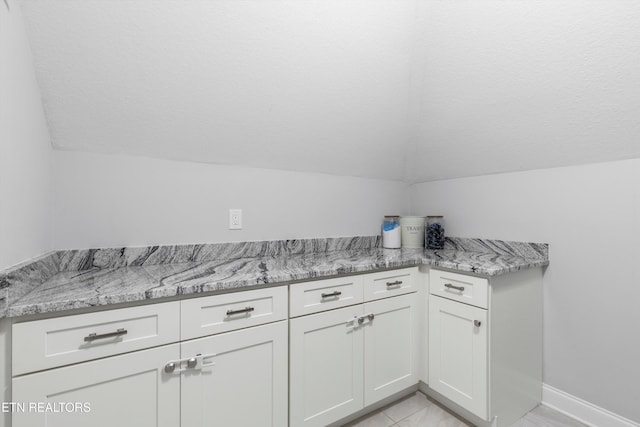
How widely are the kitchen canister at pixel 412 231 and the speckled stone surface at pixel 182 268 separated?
22 cm

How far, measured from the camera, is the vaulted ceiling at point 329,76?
3.72ft

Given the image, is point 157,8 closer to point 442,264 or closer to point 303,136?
point 303,136

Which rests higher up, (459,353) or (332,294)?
(332,294)

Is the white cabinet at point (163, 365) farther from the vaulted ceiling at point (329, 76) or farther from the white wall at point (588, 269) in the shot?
the white wall at point (588, 269)

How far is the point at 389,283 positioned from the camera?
5.20ft

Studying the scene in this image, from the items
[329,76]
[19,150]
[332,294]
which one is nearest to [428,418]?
[332,294]

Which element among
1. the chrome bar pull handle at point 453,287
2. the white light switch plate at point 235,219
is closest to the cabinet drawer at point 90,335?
the white light switch plate at point 235,219

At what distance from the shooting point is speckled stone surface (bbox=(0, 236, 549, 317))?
90cm

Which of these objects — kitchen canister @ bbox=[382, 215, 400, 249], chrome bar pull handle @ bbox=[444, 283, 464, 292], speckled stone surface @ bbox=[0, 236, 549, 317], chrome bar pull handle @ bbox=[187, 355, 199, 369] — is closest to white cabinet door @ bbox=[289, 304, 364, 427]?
speckled stone surface @ bbox=[0, 236, 549, 317]

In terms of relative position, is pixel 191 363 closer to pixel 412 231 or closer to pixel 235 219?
pixel 235 219

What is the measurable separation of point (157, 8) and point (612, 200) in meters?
2.25

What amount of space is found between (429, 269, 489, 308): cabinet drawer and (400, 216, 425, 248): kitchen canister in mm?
522

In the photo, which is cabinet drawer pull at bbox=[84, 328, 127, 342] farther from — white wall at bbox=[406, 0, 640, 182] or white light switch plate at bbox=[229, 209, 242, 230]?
white wall at bbox=[406, 0, 640, 182]

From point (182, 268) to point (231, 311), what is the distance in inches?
16.5
